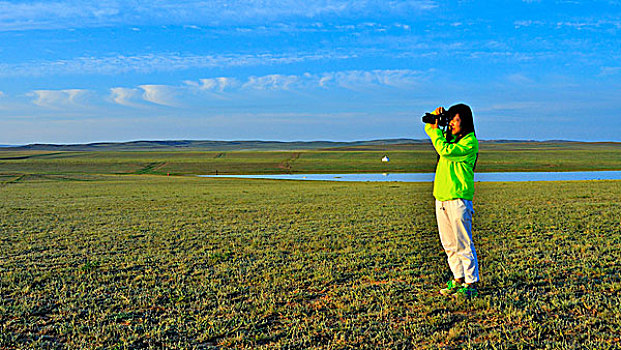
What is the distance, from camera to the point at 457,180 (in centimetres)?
720

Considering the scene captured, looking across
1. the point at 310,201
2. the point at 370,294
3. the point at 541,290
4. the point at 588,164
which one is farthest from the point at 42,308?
the point at 588,164

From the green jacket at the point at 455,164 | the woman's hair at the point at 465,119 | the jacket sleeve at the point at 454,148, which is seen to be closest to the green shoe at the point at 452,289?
the green jacket at the point at 455,164

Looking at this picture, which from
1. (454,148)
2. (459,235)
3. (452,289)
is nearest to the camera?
(454,148)

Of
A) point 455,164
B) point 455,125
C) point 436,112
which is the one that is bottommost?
point 455,164

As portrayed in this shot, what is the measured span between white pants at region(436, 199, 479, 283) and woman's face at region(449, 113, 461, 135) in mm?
986

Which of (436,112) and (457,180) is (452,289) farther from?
(436,112)

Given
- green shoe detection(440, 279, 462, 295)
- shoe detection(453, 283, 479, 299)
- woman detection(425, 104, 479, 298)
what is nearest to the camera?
woman detection(425, 104, 479, 298)

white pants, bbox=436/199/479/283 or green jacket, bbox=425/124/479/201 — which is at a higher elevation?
green jacket, bbox=425/124/479/201

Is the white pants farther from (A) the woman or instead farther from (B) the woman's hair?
(B) the woman's hair

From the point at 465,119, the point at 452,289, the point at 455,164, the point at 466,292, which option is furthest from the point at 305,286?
the point at 465,119

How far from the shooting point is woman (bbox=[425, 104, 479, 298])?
23.3 feet

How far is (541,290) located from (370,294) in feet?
8.88

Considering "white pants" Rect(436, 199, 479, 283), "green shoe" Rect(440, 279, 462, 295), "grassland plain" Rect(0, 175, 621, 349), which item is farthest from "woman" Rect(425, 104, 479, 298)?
"grassland plain" Rect(0, 175, 621, 349)

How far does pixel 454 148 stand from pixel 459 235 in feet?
4.24
